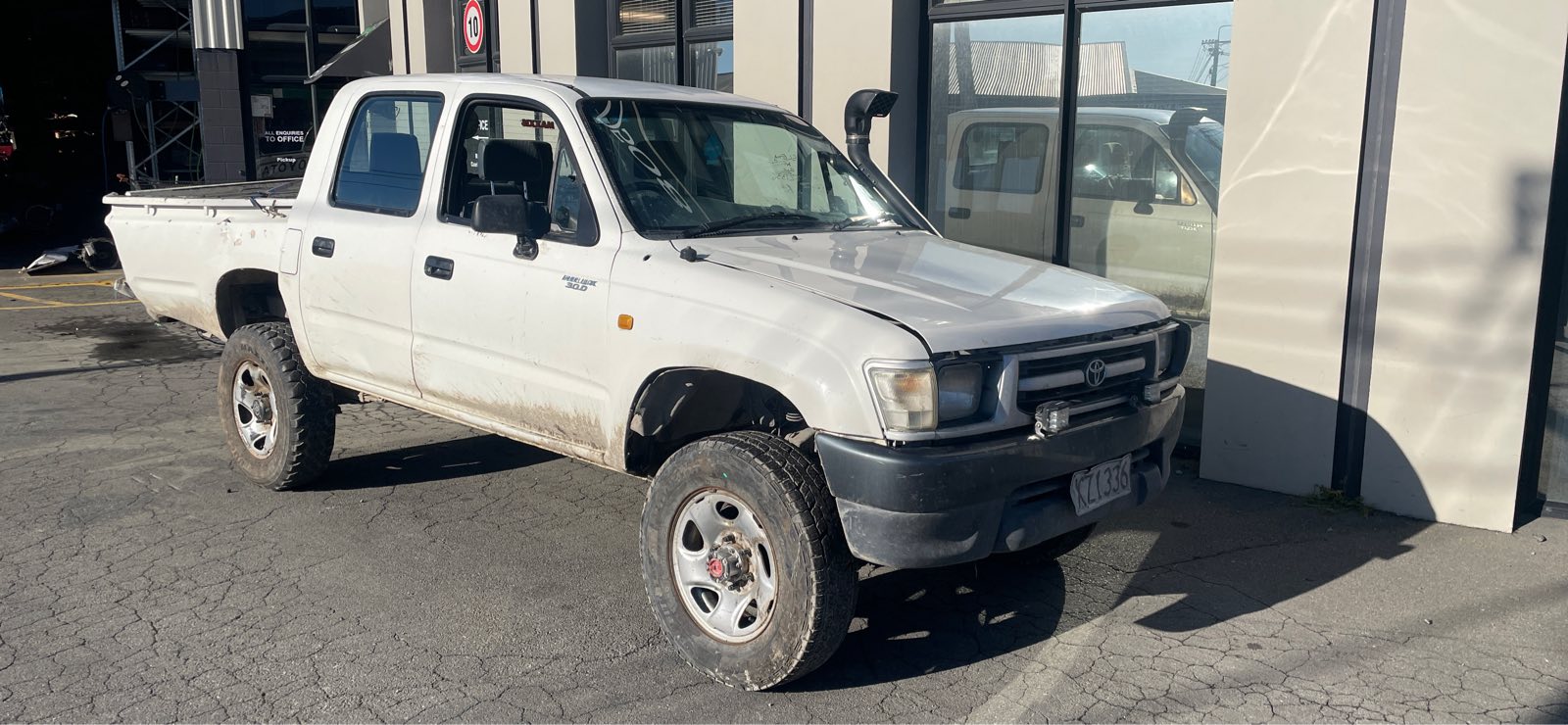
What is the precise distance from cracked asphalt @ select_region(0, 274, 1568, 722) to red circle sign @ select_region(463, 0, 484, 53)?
648 centimetres

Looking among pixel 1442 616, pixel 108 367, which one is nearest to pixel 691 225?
pixel 1442 616

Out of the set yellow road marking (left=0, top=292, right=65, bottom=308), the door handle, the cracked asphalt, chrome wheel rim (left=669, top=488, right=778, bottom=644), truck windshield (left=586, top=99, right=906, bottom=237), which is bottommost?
the cracked asphalt

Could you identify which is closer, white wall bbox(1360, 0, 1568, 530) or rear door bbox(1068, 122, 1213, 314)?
white wall bbox(1360, 0, 1568, 530)

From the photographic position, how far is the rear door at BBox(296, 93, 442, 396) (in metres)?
5.40

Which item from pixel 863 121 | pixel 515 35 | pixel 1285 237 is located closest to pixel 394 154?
pixel 863 121

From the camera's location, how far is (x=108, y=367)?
9.34 metres

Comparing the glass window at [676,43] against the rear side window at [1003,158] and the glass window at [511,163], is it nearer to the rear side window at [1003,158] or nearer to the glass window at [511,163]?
the rear side window at [1003,158]

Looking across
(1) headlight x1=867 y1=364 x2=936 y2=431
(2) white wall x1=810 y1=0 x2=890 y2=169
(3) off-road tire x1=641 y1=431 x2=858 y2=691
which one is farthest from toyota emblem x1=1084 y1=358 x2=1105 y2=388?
(2) white wall x1=810 y1=0 x2=890 y2=169

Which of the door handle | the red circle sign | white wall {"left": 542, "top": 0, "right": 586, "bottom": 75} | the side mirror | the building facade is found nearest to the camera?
the side mirror

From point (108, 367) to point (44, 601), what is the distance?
5.16 meters

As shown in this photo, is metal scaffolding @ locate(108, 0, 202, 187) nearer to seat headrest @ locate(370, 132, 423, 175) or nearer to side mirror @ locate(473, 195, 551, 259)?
seat headrest @ locate(370, 132, 423, 175)

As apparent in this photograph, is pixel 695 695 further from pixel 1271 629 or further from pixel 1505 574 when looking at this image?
pixel 1505 574

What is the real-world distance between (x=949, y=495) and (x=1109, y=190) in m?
4.22

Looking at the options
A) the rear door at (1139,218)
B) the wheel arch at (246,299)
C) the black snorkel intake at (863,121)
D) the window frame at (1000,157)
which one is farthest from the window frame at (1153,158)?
the wheel arch at (246,299)
